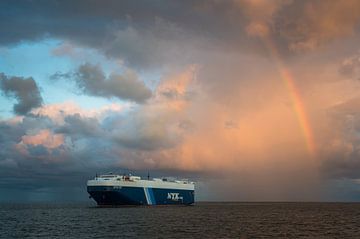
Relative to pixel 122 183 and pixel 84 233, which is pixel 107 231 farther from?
pixel 122 183

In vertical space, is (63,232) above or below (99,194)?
below

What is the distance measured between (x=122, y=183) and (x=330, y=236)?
10886 centimetres

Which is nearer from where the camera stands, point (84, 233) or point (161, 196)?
point (84, 233)

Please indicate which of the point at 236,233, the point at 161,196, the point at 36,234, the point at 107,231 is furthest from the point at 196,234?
the point at 161,196

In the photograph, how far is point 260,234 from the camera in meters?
82.4

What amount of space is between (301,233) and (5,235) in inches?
2198

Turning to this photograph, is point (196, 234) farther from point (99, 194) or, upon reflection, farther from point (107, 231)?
point (99, 194)

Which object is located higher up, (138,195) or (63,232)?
(138,195)

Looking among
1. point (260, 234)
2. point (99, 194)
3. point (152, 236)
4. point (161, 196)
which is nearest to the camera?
point (152, 236)

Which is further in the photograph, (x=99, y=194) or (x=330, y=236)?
(x=99, y=194)

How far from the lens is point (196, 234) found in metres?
81.2

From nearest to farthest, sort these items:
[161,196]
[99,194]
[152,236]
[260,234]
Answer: [152,236] → [260,234] → [99,194] → [161,196]

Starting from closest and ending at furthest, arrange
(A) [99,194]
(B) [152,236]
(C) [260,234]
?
(B) [152,236] → (C) [260,234] → (A) [99,194]

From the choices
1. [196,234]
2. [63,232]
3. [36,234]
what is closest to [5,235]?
[36,234]
